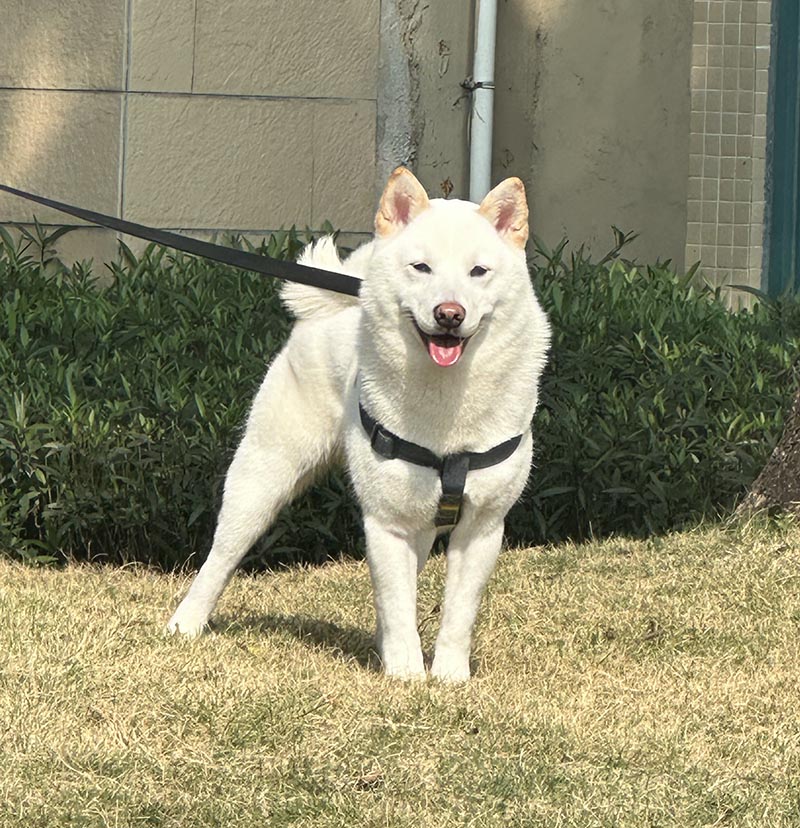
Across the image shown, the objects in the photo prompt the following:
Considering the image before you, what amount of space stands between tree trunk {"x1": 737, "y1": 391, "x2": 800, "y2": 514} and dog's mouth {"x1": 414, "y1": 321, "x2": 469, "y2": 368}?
2.56m

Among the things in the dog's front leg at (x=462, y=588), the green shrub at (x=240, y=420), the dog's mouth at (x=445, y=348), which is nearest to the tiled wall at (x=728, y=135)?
the green shrub at (x=240, y=420)

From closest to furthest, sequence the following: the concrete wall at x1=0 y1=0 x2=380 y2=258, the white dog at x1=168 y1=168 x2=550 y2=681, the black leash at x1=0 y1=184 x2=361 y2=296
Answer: the white dog at x1=168 y1=168 x2=550 y2=681, the black leash at x1=0 y1=184 x2=361 y2=296, the concrete wall at x1=0 y1=0 x2=380 y2=258

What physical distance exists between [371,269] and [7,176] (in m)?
4.75

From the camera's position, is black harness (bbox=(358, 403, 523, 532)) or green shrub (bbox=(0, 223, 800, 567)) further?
green shrub (bbox=(0, 223, 800, 567))

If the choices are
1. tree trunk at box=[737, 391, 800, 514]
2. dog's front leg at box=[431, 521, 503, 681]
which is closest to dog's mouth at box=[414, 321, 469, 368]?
dog's front leg at box=[431, 521, 503, 681]

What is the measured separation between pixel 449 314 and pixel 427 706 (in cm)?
106

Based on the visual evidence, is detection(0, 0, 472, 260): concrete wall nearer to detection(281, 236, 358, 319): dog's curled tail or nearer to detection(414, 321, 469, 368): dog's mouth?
detection(281, 236, 358, 319): dog's curled tail

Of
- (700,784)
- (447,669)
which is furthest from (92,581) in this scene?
(700,784)

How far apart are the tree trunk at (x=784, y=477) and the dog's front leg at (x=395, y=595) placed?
2.37 metres

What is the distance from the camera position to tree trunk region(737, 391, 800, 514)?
664cm

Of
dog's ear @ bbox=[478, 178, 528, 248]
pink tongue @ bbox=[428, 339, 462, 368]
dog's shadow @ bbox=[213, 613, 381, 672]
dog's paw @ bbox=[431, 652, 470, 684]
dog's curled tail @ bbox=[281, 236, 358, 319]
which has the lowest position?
dog's shadow @ bbox=[213, 613, 381, 672]

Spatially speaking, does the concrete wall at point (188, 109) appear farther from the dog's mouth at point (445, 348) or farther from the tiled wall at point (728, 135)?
the dog's mouth at point (445, 348)

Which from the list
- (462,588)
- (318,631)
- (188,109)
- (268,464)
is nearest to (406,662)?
(462,588)

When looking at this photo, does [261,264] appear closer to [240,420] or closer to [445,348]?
[445,348]
